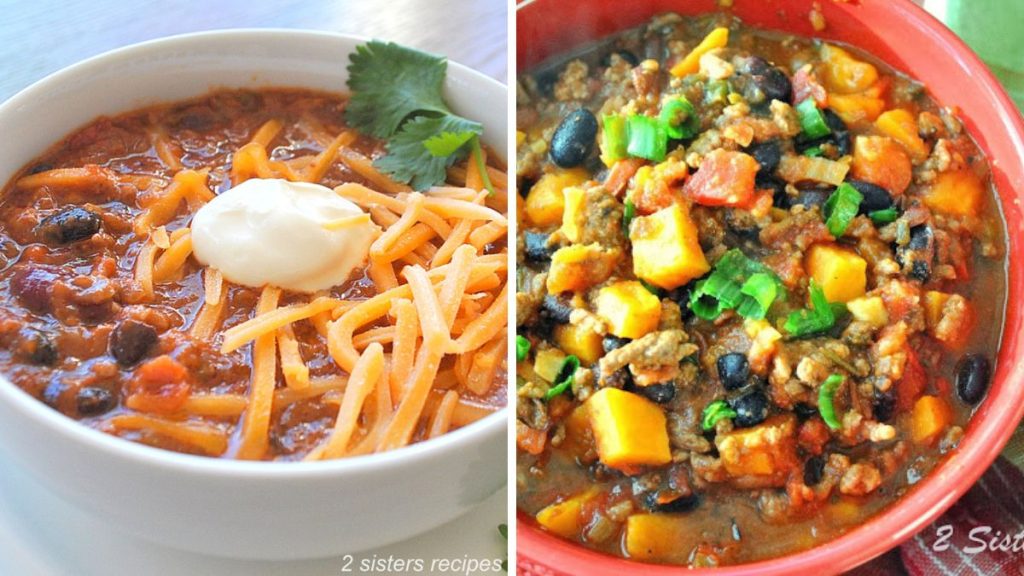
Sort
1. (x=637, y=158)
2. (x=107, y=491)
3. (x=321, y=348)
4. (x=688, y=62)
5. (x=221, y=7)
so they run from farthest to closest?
(x=221, y=7), (x=688, y=62), (x=637, y=158), (x=321, y=348), (x=107, y=491)

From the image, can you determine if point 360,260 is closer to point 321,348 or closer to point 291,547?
point 321,348

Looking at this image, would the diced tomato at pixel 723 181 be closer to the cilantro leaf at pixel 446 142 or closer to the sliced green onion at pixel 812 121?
the sliced green onion at pixel 812 121

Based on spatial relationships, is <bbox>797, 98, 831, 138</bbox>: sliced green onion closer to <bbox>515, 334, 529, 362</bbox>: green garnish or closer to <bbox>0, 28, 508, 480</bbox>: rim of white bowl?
<bbox>515, 334, 529, 362</bbox>: green garnish

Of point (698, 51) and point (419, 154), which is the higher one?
point (698, 51)

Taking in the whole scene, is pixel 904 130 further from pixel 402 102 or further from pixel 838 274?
pixel 402 102

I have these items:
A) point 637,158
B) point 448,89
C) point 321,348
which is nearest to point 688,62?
point 637,158

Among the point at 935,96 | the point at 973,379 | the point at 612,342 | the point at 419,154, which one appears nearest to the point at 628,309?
the point at 612,342

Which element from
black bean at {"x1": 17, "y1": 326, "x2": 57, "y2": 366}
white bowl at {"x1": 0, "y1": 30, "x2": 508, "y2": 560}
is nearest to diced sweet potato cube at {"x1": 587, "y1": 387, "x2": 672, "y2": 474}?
white bowl at {"x1": 0, "y1": 30, "x2": 508, "y2": 560}
